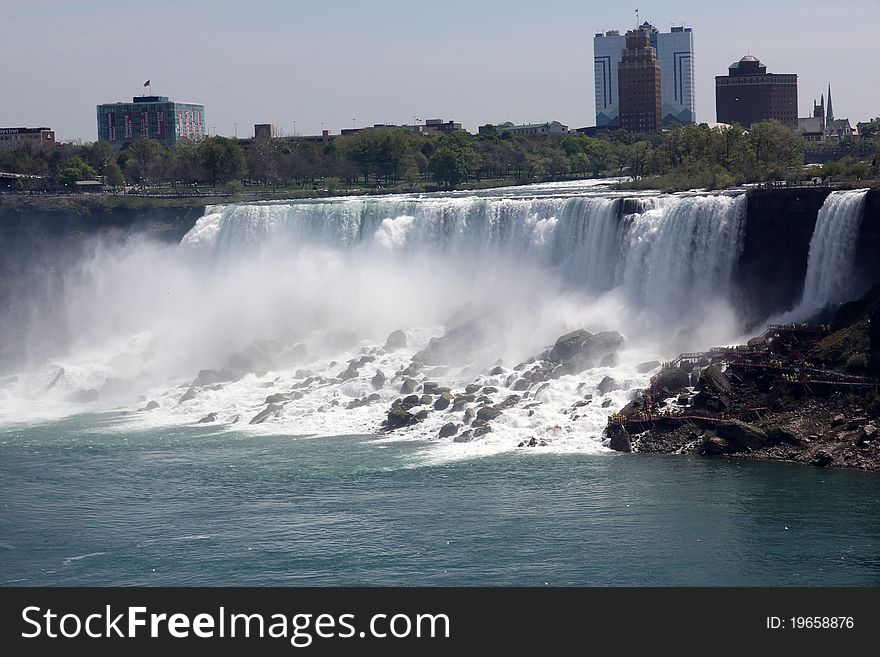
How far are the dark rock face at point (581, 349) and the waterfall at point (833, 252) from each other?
215 inches

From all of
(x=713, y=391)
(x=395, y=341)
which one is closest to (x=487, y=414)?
(x=713, y=391)

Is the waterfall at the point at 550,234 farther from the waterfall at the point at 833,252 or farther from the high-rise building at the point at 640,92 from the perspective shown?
the high-rise building at the point at 640,92

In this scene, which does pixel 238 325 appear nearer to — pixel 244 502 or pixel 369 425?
pixel 369 425

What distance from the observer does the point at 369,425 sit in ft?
130

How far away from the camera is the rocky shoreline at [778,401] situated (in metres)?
33.6

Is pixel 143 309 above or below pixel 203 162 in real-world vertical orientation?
below

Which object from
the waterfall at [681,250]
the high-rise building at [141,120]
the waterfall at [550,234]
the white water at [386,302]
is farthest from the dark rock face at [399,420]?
the high-rise building at [141,120]

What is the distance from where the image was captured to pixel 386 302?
2051 inches

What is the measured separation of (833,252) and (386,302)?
17714mm

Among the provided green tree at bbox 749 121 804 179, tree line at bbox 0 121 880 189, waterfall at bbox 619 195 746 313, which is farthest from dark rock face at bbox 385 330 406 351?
tree line at bbox 0 121 880 189

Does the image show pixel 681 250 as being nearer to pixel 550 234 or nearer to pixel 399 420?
pixel 550 234

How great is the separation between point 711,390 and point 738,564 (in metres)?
10.7
